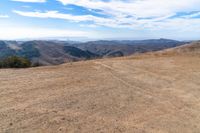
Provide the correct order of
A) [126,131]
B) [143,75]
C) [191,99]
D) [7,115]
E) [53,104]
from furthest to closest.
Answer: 1. [143,75]
2. [191,99]
3. [53,104]
4. [7,115]
5. [126,131]

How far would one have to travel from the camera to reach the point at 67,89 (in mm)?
13516

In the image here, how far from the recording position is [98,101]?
12.0 metres

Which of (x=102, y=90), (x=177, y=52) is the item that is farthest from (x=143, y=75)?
(x=177, y=52)

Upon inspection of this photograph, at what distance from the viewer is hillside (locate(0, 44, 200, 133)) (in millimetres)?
9250

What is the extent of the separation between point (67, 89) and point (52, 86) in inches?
36.4

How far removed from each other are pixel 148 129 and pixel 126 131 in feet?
2.71

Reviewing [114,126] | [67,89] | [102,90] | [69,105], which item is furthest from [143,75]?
[114,126]

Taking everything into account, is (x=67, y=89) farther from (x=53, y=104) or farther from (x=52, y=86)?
(x=53, y=104)

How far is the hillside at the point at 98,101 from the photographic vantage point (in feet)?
30.3

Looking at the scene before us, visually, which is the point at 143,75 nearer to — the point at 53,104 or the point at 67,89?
the point at 67,89

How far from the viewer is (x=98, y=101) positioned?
11961mm

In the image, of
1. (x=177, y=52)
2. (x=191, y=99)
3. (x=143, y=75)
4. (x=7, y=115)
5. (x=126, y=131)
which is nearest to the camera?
(x=126, y=131)

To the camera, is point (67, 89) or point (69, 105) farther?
point (67, 89)

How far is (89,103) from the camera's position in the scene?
11617 mm
